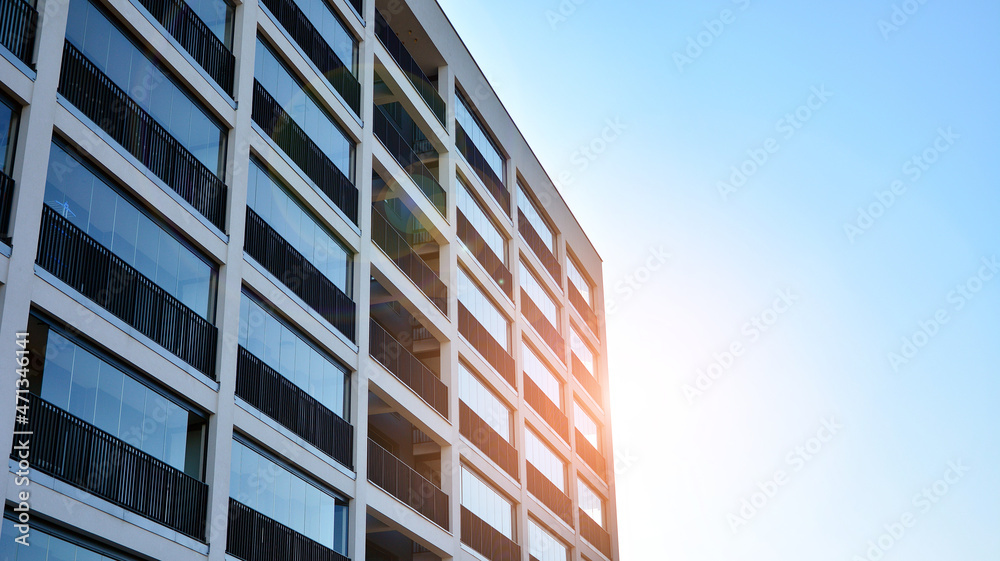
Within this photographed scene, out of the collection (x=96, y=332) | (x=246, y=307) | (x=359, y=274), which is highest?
(x=359, y=274)

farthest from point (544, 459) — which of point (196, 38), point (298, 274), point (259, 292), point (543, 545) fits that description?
point (196, 38)

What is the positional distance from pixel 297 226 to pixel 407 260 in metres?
6.39

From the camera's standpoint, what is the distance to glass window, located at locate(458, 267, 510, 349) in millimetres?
37125

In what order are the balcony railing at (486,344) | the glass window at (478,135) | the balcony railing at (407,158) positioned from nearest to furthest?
the balcony railing at (407,158) < the balcony railing at (486,344) < the glass window at (478,135)

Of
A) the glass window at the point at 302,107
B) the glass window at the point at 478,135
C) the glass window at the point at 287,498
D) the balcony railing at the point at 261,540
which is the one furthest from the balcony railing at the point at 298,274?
the glass window at the point at 478,135

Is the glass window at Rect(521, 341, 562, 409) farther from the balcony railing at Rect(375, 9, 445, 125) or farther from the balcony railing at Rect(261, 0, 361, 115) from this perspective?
the balcony railing at Rect(261, 0, 361, 115)

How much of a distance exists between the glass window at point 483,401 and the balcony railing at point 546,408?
263cm

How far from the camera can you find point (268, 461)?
933 inches

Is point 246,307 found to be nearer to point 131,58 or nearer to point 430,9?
point 131,58

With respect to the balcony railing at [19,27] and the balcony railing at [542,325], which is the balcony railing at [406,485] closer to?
the balcony railing at [542,325]

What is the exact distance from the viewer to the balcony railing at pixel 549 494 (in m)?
41.0

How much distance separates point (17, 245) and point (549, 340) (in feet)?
99.8

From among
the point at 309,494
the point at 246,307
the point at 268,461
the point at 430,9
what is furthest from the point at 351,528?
the point at 430,9

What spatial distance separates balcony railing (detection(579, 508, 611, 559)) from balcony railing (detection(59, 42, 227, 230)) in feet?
90.7
